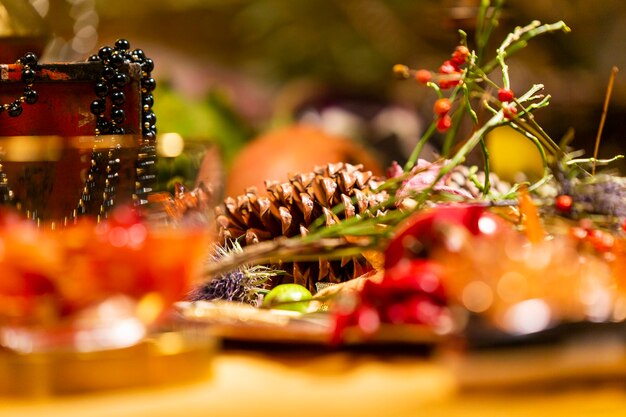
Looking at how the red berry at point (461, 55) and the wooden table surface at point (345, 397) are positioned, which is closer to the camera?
the wooden table surface at point (345, 397)

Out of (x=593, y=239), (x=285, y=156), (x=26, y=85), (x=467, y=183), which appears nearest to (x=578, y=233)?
(x=593, y=239)

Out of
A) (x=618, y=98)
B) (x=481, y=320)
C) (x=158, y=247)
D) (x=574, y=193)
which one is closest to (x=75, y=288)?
(x=158, y=247)

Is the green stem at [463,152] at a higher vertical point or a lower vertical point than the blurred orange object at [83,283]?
higher

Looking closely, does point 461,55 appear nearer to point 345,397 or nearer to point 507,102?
point 507,102

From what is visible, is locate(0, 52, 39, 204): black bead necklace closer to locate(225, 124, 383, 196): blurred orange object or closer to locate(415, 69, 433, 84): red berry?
locate(415, 69, 433, 84): red berry

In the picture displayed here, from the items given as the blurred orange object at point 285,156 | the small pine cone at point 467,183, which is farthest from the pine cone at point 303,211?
the blurred orange object at point 285,156

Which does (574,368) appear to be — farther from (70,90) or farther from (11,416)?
(70,90)

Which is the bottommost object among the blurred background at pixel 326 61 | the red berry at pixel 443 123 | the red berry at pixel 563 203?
the red berry at pixel 563 203

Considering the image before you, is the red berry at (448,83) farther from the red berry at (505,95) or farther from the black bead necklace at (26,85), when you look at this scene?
the black bead necklace at (26,85)
